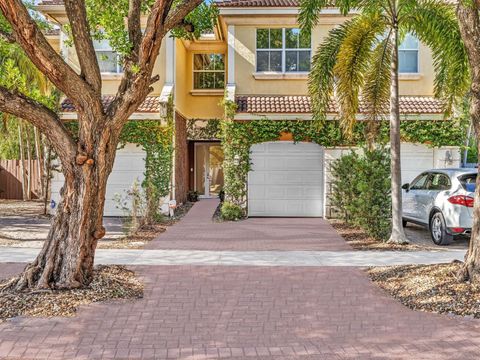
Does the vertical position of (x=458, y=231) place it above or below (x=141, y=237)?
above

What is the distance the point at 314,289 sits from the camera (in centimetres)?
783

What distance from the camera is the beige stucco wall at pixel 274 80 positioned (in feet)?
57.0

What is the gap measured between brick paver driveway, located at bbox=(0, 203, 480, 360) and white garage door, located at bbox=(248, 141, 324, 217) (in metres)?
9.02

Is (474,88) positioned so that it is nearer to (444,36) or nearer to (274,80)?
(444,36)

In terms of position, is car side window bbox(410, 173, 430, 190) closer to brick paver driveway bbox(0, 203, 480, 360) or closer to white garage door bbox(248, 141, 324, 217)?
white garage door bbox(248, 141, 324, 217)

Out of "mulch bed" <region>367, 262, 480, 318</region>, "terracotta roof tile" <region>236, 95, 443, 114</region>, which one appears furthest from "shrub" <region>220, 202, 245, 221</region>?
"mulch bed" <region>367, 262, 480, 318</region>

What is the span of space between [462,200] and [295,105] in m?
7.05

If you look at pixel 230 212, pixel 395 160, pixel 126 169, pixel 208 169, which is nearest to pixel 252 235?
pixel 230 212

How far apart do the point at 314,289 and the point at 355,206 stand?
18.3ft

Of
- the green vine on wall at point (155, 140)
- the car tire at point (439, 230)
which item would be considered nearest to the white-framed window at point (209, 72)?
the green vine on wall at point (155, 140)

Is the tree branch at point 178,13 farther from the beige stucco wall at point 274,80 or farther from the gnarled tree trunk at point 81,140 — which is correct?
Result: the beige stucco wall at point 274,80

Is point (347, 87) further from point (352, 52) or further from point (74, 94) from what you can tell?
point (74, 94)

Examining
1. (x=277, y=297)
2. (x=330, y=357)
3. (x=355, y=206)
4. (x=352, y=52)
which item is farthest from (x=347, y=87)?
(x=330, y=357)

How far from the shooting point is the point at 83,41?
7.41 metres
